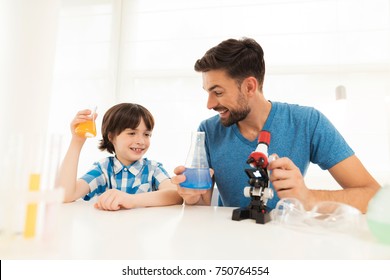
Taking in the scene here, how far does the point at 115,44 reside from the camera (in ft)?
8.57

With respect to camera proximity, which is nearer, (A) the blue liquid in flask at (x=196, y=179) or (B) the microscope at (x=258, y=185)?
(B) the microscope at (x=258, y=185)

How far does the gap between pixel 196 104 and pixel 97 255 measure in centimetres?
206

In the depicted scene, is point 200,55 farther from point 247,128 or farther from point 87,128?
point 87,128

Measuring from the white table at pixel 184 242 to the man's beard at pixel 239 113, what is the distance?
54cm

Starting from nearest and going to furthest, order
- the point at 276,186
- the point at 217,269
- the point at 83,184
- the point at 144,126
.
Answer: the point at 217,269
the point at 276,186
the point at 83,184
the point at 144,126

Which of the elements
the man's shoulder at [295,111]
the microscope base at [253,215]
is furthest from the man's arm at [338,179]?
the man's shoulder at [295,111]

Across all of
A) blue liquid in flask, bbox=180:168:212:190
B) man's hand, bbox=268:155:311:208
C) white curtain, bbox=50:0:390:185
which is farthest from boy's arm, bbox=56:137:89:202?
white curtain, bbox=50:0:390:185

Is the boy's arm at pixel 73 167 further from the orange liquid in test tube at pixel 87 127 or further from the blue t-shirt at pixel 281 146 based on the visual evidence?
the blue t-shirt at pixel 281 146

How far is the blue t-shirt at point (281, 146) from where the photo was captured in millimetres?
1136

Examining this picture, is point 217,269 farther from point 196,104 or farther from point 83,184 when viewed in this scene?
point 196,104

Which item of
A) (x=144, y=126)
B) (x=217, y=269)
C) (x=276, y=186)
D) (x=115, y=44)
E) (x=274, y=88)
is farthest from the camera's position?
(x=115, y=44)

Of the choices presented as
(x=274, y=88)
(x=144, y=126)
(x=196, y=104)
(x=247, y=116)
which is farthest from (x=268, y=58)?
(x=144, y=126)

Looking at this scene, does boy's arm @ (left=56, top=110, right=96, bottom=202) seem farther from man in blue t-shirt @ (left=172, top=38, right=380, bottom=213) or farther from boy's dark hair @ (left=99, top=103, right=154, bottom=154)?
man in blue t-shirt @ (left=172, top=38, right=380, bottom=213)

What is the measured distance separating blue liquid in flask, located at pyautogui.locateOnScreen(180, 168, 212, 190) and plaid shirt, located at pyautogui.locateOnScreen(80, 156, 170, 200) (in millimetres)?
469
